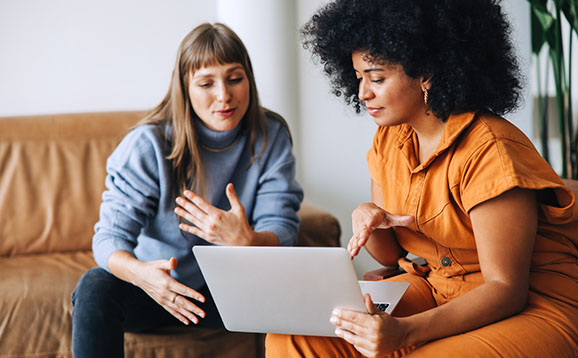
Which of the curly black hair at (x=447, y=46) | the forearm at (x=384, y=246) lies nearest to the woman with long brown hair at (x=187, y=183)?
the forearm at (x=384, y=246)

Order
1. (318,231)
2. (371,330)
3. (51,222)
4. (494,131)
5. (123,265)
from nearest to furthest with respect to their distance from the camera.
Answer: (371,330) < (494,131) < (123,265) < (318,231) < (51,222)

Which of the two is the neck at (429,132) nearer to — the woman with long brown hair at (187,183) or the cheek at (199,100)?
the woman with long brown hair at (187,183)

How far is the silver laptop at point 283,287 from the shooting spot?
1049mm

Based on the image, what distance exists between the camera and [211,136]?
174cm

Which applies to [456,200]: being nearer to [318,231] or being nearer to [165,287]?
[165,287]

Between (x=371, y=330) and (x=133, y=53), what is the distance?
1909mm

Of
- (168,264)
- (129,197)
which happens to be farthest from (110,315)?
(129,197)

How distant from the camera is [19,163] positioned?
221cm

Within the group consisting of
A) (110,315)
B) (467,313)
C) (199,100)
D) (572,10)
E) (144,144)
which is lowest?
(110,315)

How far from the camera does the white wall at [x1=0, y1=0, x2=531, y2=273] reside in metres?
2.48

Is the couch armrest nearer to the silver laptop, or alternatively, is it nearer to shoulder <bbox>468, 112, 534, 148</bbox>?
the silver laptop

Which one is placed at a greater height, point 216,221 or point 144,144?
point 144,144

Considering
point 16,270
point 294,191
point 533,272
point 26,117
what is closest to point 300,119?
point 294,191

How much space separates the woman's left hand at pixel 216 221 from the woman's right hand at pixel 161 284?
108 millimetres
